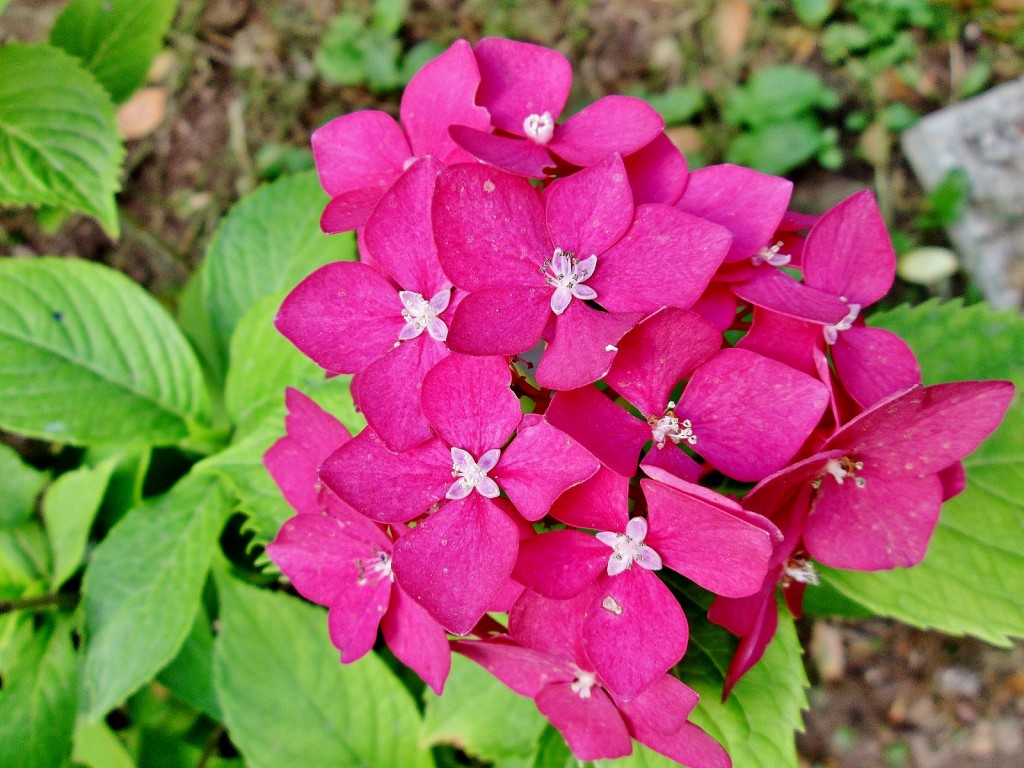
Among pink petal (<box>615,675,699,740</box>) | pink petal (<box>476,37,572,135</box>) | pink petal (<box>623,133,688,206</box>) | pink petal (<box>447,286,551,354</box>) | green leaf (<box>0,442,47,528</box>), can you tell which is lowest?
green leaf (<box>0,442,47,528</box>)

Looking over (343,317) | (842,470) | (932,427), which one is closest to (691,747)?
(842,470)

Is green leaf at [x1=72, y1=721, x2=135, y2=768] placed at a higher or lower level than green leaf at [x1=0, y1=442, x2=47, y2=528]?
lower

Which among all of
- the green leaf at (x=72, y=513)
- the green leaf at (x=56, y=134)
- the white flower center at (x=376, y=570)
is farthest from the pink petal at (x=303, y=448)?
the green leaf at (x=72, y=513)

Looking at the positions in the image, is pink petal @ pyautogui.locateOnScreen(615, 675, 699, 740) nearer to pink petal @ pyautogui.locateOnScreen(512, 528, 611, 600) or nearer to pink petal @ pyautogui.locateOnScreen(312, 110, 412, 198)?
pink petal @ pyautogui.locateOnScreen(512, 528, 611, 600)

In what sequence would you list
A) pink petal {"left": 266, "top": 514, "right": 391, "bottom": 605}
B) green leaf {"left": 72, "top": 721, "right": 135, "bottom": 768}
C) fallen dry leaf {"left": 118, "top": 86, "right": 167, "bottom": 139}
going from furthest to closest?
fallen dry leaf {"left": 118, "top": 86, "right": 167, "bottom": 139}, green leaf {"left": 72, "top": 721, "right": 135, "bottom": 768}, pink petal {"left": 266, "top": 514, "right": 391, "bottom": 605}

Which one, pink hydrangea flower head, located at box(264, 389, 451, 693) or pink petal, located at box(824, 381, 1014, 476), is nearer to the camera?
pink petal, located at box(824, 381, 1014, 476)

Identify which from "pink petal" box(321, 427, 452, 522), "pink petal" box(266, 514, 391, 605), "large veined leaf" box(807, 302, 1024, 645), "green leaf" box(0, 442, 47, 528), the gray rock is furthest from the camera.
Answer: the gray rock

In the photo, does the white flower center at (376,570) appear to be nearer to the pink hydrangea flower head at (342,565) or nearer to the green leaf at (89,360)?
the pink hydrangea flower head at (342,565)

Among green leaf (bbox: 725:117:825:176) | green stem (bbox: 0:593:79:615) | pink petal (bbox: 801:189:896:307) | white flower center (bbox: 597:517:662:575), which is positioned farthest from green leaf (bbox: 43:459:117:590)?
green leaf (bbox: 725:117:825:176)
